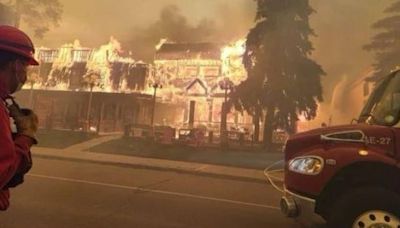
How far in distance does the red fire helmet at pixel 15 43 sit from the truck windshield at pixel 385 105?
110 inches

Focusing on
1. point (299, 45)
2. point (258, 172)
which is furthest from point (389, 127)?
point (299, 45)

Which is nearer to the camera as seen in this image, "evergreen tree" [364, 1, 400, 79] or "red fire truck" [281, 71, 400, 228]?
"red fire truck" [281, 71, 400, 228]

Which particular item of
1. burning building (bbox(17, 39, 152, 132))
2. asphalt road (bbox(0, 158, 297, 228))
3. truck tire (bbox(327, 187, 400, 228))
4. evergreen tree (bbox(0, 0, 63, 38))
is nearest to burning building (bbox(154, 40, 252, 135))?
burning building (bbox(17, 39, 152, 132))

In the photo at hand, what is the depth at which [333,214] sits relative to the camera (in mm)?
3346

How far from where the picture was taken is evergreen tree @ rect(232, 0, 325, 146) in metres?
18.8

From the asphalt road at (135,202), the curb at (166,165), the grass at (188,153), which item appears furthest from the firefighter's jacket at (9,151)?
the grass at (188,153)

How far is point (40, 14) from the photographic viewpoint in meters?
21.8

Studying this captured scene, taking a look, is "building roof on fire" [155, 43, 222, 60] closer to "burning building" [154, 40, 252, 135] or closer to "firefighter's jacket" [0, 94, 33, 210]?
"burning building" [154, 40, 252, 135]

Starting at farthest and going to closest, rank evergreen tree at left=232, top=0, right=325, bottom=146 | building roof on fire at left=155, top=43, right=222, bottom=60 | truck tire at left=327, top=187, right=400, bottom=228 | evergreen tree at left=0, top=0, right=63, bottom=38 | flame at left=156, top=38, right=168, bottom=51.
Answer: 1. flame at left=156, top=38, right=168, bottom=51
2. building roof on fire at left=155, top=43, right=222, bottom=60
3. evergreen tree at left=0, top=0, right=63, bottom=38
4. evergreen tree at left=232, top=0, right=325, bottom=146
5. truck tire at left=327, top=187, right=400, bottom=228

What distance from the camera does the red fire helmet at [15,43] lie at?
1.35 meters

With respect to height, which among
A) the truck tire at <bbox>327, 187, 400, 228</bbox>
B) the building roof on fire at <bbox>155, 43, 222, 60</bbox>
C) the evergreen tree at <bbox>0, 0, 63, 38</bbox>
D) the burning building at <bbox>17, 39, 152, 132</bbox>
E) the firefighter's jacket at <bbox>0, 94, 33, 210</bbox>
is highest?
the evergreen tree at <bbox>0, 0, 63, 38</bbox>

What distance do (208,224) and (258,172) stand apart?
20.2ft

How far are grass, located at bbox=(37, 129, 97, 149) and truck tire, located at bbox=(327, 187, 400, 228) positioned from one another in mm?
12564

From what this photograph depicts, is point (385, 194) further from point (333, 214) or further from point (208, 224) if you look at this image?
point (208, 224)
